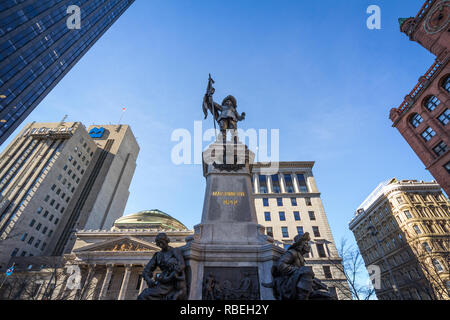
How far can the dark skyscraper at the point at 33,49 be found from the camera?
58.1 meters

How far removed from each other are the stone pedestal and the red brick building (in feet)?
141

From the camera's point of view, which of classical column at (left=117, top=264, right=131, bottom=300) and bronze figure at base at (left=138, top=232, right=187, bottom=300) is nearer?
bronze figure at base at (left=138, top=232, right=187, bottom=300)

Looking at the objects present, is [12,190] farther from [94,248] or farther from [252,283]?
[252,283]

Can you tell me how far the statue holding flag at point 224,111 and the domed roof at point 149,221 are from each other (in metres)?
62.5

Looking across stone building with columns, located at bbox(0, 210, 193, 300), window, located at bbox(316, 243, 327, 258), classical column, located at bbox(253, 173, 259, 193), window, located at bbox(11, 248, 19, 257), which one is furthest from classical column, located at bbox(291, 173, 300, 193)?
window, located at bbox(11, 248, 19, 257)

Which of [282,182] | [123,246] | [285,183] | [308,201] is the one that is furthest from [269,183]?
[123,246]

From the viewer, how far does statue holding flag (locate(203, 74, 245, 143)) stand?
11.2 m

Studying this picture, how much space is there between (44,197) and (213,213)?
92689mm

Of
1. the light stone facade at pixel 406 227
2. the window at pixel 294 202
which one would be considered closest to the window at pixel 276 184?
the window at pixel 294 202

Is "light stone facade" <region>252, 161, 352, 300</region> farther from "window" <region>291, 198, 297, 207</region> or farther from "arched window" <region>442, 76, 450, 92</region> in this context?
"arched window" <region>442, 76, 450, 92</region>

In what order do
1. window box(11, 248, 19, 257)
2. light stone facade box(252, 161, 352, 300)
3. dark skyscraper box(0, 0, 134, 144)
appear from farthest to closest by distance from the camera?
1. window box(11, 248, 19, 257)
2. dark skyscraper box(0, 0, 134, 144)
3. light stone facade box(252, 161, 352, 300)

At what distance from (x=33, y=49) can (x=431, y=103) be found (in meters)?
99.8

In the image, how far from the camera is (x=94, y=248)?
4900cm
